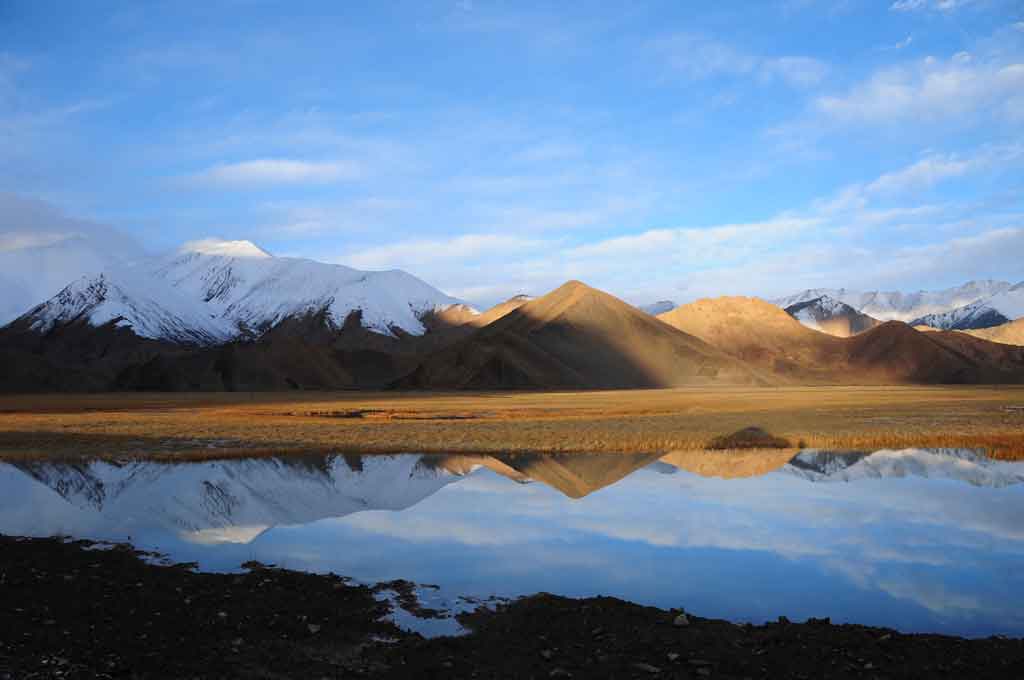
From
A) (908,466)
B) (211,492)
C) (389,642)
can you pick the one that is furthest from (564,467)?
(389,642)

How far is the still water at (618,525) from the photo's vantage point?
41.5 ft

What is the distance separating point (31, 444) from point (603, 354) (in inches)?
4266

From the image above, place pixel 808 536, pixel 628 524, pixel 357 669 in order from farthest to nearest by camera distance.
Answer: pixel 628 524 < pixel 808 536 < pixel 357 669

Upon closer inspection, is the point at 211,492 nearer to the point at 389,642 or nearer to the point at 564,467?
the point at 564,467

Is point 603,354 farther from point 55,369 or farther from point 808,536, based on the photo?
point 808,536

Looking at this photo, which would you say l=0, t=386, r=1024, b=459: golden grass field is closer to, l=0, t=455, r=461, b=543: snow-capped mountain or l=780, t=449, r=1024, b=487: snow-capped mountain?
l=780, t=449, r=1024, b=487: snow-capped mountain

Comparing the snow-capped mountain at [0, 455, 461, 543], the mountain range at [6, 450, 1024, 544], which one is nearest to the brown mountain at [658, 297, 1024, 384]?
the mountain range at [6, 450, 1024, 544]

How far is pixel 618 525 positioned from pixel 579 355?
12042 centimetres

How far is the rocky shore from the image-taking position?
891cm

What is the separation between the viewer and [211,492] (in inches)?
933

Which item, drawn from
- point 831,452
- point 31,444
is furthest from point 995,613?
point 31,444

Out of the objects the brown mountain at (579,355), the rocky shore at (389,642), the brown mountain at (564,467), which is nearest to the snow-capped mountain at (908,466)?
the brown mountain at (564,467)

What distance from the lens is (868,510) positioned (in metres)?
19.7

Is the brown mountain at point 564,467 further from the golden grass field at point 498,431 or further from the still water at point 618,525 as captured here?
the golden grass field at point 498,431
